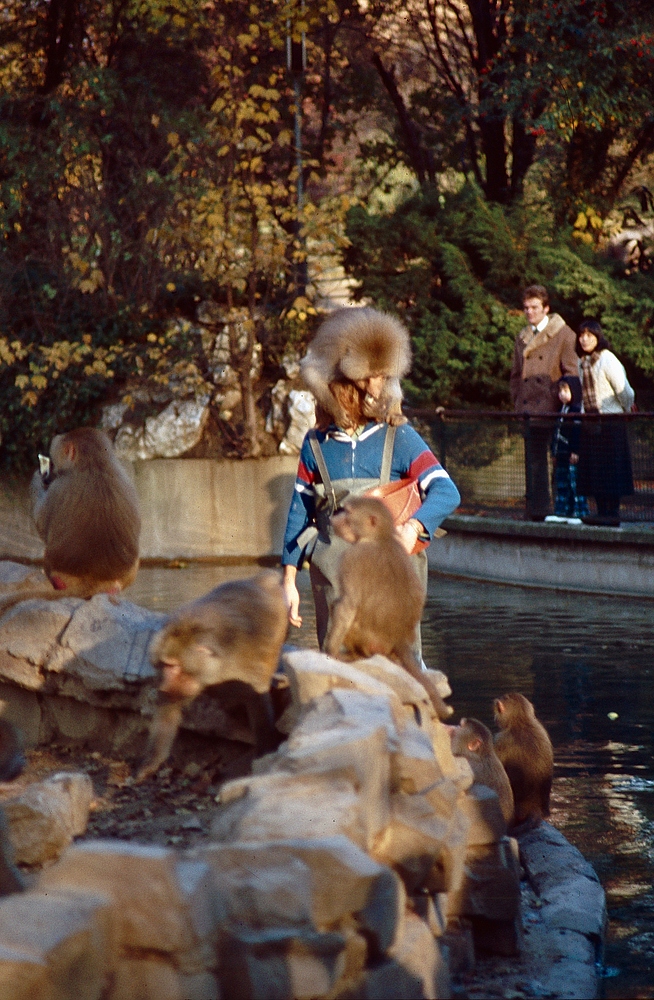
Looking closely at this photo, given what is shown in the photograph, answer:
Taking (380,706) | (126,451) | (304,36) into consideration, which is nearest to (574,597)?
(126,451)

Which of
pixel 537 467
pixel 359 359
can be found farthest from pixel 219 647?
pixel 537 467

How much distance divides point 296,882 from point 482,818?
2.05 meters

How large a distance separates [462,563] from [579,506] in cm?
200

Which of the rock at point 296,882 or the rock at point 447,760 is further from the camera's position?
the rock at point 447,760

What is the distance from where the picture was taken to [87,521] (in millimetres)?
6629

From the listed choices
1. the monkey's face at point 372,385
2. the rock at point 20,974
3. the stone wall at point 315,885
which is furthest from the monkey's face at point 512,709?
the rock at point 20,974

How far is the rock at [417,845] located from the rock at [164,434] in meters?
13.6

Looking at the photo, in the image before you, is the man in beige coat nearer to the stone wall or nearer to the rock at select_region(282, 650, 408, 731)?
the stone wall

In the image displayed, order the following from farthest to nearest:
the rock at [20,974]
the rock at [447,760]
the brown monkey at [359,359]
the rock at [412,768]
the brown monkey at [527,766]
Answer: the brown monkey at [527,766] → the brown monkey at [359,359] → the rock at [447,760] → the rock at [412,768] → the rock at [20,974]

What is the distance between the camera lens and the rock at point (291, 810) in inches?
131

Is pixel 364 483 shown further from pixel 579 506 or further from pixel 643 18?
pixel 643 18

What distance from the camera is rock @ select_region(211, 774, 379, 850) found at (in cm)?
332

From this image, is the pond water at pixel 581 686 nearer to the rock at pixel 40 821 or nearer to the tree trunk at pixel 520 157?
the rock at pixel 40 821

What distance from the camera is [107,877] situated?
290 centimetres
